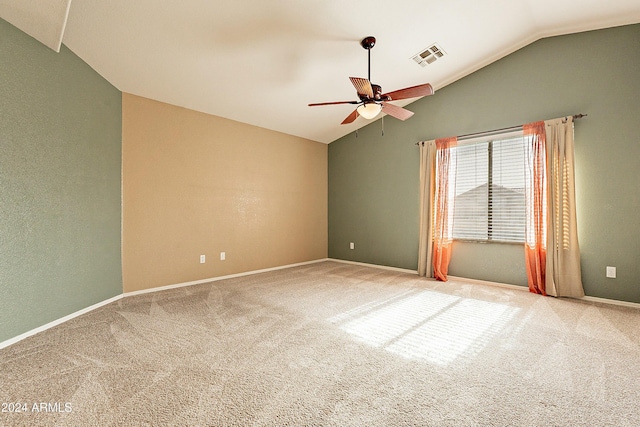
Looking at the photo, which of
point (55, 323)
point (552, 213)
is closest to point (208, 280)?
point (55, 323)

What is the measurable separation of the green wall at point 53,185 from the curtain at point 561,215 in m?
5.51

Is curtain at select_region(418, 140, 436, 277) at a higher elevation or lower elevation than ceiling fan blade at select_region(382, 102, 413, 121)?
lower

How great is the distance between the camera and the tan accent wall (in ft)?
12.0

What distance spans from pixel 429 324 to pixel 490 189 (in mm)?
2543

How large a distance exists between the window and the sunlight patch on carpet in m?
1.28

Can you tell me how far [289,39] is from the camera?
303cm

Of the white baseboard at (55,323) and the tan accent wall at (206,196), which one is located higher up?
the tan accent wall at (206,196)

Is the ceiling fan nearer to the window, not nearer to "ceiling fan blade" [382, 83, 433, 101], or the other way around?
"ceiling fan blade" [382, 83, 433, 101]

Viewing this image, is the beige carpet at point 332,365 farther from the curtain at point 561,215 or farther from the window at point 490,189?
the window at point 490,189

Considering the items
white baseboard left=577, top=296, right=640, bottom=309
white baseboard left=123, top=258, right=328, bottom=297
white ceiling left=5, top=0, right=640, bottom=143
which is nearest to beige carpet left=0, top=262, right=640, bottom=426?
white baseboard left=577, top=296, right=640, bottom=309

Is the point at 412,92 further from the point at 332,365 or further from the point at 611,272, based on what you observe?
the point at 611,272

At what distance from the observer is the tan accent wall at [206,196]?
366 cm

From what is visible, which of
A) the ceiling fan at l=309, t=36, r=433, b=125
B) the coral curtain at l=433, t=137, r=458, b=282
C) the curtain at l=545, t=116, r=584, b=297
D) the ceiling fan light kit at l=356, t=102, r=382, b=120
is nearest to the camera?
the ceiling fan at l=309, t=36, r=433, b=125

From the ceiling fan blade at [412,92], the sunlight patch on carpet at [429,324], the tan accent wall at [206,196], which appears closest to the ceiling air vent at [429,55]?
the ceiling fan blade at [412,92]
